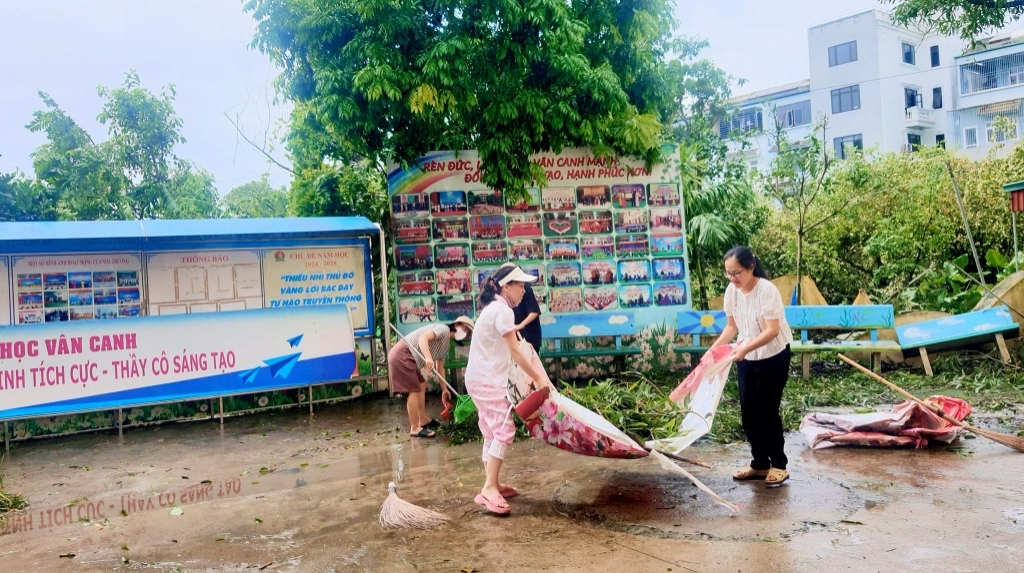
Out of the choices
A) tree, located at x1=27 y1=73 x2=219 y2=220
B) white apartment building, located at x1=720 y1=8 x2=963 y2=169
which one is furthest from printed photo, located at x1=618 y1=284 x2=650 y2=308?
white apartment building, located at x1=720 y1=8 x2=963 y2=169

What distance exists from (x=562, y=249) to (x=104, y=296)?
581 centimetres

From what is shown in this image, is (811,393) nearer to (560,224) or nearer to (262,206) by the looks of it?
(560,224)

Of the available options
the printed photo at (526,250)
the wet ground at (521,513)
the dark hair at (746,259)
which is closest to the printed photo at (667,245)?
the printed photo at (526,250)

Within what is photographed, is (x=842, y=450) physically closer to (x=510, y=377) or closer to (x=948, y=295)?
(x=510, y=377)

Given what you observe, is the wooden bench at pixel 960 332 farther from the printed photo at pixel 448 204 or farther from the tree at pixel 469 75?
the printed photo at pixel 448 204

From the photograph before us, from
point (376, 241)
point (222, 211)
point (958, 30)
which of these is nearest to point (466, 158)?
point (376, 241)

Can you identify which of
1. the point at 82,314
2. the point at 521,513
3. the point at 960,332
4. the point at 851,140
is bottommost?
the point at 521,513

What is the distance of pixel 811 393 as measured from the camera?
8758mm

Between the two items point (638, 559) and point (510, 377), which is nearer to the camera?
point (638, 559)

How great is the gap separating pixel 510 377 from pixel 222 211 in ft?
47.0

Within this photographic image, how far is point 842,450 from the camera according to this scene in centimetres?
647

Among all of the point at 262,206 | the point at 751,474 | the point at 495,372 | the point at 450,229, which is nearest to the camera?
the point at 495,372

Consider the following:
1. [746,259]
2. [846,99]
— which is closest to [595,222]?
[746,259]

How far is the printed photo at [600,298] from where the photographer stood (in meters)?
10.7
